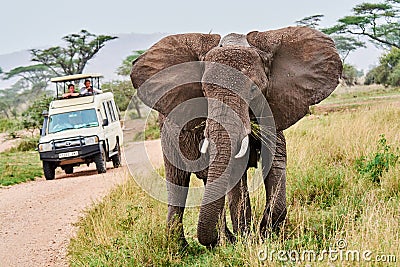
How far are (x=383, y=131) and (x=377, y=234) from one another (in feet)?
20.3

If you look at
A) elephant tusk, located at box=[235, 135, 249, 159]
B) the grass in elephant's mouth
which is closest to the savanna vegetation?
the grass in elephant's mouth

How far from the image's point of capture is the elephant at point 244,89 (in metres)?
5.09

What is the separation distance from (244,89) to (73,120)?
1046 cm

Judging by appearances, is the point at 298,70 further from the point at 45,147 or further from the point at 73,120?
the point at 73,120

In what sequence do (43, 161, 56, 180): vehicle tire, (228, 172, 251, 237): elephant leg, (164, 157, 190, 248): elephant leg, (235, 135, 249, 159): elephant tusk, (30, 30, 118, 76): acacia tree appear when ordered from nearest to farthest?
(235, 135, 249, 159): elephant tusk < (228, 172, 251, 237): elephant leg < (164, 157, 190, 248): elephant leg < (43, 161, 56, 180): vehicle tire < (30, 30, 118, 76): acacia tree

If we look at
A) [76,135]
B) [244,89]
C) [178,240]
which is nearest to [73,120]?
[76,135]

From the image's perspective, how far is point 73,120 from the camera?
14.9 meters

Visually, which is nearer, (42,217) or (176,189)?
(176,189)

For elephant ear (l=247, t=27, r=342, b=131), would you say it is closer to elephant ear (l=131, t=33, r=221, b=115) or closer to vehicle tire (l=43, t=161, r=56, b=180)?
elephant ear (l=131, t=33, r=221, b=115)

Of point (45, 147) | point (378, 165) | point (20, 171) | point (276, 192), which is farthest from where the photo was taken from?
point (20, 171)

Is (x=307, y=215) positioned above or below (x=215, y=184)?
below

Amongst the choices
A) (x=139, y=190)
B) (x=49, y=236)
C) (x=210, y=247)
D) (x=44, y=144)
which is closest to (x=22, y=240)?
(x=49, y=236)

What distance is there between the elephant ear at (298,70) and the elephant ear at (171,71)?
0.56m

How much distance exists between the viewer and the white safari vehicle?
557 inches
